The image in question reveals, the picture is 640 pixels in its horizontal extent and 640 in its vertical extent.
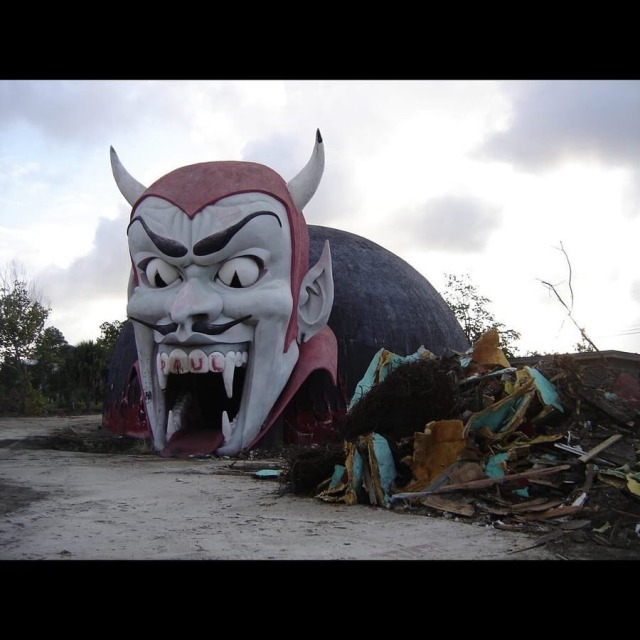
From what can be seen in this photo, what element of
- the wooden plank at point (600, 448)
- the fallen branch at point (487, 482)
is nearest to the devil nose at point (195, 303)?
the fallen branch at point (487, 482)

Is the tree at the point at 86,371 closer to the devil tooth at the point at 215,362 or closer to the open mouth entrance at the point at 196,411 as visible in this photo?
the open mouth entrance at the point at 196,411

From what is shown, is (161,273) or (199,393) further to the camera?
(199,393)

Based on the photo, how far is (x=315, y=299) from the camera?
1085 centimetres

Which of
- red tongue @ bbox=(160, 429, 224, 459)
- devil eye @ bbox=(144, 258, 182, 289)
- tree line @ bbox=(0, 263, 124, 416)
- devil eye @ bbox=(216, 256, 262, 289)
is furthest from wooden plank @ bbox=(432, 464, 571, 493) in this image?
tree line @ bbox=(0, 263, 124, 416)

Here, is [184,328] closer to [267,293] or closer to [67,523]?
[267,293]

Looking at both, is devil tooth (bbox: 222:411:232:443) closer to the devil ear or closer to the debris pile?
the devil ear

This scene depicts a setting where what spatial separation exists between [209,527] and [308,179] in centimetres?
728

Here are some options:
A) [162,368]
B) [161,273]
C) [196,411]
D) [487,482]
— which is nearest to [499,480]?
[487,482]

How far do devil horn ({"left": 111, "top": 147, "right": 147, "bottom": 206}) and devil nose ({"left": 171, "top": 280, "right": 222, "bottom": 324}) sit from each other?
95.6 inches

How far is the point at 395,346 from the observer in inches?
479

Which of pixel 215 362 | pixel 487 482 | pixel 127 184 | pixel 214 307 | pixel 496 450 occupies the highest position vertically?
pixel 127 184

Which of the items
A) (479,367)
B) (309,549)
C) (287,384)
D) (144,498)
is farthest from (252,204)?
(309,549)

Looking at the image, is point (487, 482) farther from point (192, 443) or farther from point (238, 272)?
point (192, 443)

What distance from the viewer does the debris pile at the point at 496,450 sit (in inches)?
182
